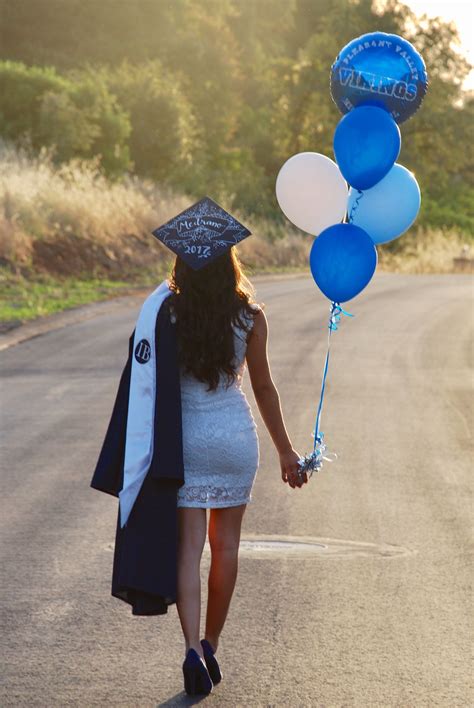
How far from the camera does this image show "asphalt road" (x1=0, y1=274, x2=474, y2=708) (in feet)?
17.3

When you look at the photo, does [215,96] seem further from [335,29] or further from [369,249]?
[369,249]

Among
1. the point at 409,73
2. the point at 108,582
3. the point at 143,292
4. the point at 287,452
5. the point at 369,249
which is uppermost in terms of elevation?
the point at 409,73

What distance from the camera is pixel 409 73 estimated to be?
5914mm

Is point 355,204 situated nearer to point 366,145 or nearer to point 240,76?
point 366,145

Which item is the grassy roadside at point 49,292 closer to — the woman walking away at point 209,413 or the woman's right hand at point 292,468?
the woman's right hand at point 292,468

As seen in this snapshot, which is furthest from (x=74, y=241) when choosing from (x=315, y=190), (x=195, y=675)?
(x=195, y=675)

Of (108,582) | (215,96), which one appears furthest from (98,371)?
(215,96)

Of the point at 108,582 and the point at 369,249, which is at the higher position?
the point at 369,249

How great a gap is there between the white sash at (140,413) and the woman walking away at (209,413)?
120 mm

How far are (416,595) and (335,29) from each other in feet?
159

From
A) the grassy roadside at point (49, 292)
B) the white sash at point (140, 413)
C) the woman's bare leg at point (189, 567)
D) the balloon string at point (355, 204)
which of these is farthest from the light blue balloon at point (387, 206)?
the grassy roadside at point (49, 292)

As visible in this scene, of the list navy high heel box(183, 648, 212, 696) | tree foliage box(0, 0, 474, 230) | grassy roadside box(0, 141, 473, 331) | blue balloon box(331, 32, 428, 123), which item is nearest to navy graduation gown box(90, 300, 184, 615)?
navy high heel box(183, 648, 212, 696)

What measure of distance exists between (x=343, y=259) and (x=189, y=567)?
146 cm

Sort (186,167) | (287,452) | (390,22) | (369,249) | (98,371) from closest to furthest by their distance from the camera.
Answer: (287,452), (369,249), (98,371), (186,167), (390,22)
